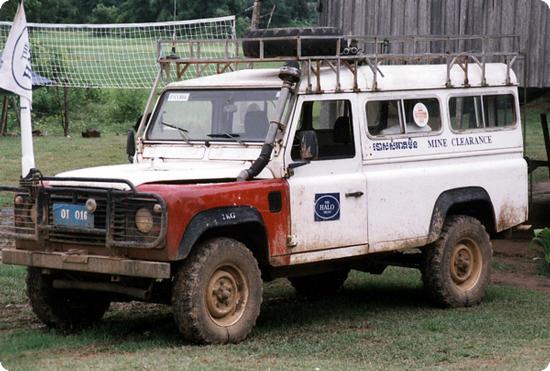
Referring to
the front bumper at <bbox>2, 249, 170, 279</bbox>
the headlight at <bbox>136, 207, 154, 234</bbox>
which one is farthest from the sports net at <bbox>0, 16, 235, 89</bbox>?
the headlight at <bbox>136, 207, 154, 234</bbox>

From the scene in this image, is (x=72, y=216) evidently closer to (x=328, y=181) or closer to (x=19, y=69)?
(x=328, y=181)

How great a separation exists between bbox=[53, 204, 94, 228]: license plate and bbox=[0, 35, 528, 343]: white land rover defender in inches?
0.6

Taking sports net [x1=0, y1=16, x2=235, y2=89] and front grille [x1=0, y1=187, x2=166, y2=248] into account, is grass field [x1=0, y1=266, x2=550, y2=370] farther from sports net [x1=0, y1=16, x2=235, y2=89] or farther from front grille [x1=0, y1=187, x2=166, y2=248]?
sports net [x1=0, y1=16, x2=235, y2=89]

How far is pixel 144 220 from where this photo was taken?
8.79 m

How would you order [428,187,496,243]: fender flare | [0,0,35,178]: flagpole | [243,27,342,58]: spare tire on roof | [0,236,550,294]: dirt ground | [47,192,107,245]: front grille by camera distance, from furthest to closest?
[0,236,550,294]: dirt ground < [0,0,35,178]: flagpole < [428,187,496,243]: fender flare < [243,27,342,58]: spare tire on roof < [47,192,107,245]: front grille

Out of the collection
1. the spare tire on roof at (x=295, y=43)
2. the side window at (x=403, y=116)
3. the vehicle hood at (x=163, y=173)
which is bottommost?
the vehicle hood at (x=163, y=173)

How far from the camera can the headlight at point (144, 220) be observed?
8.77m

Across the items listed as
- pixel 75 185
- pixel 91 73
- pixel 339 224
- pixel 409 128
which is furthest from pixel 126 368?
pixel 91 73

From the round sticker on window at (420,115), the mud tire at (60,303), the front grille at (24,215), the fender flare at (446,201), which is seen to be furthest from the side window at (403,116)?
the front grille at (24,215)

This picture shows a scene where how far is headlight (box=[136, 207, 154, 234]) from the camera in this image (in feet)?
28.8

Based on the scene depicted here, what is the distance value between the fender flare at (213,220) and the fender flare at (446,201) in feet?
7.31

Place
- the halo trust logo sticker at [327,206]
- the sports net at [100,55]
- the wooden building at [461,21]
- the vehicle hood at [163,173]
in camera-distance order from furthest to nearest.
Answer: the sports net at [100,55] → the wooden building at [461,21] → the halo trust logo sticker at [327,206] → the vehicle hood at [163,173]

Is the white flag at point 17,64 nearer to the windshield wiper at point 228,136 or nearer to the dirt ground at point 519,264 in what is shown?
the windshield wiper at point 228,136

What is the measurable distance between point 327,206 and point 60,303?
7.71ft
